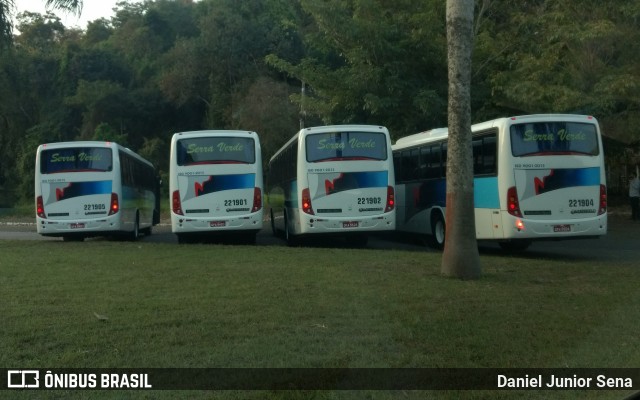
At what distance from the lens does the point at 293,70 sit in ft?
84.8

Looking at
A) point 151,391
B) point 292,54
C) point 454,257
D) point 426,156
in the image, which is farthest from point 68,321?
point 292,54

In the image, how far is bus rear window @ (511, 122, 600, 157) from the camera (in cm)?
1631

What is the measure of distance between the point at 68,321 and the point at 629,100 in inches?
789

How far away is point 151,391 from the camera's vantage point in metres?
6.20

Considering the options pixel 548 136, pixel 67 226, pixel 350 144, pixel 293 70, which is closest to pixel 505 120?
pixel 548 136

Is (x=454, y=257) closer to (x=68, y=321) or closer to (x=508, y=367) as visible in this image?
(x=508, y=367)

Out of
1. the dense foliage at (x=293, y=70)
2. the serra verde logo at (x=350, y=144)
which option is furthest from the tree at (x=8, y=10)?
the serra verde logo at (x=350, y=144)

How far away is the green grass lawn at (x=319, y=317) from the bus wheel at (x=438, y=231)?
18.6 ft

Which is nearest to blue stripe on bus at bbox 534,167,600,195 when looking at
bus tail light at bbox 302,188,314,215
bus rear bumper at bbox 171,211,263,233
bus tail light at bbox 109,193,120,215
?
bus tail light at bbox 302,188,314,215

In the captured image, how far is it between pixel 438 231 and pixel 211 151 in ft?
20.5

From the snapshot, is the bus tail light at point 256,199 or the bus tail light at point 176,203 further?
the bus tail light at point 256,199

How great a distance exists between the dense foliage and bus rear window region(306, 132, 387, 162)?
4.94 m

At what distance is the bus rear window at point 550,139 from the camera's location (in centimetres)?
1631

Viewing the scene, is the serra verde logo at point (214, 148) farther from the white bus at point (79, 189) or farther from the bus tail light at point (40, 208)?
the bus tail light at point (40, 208)
